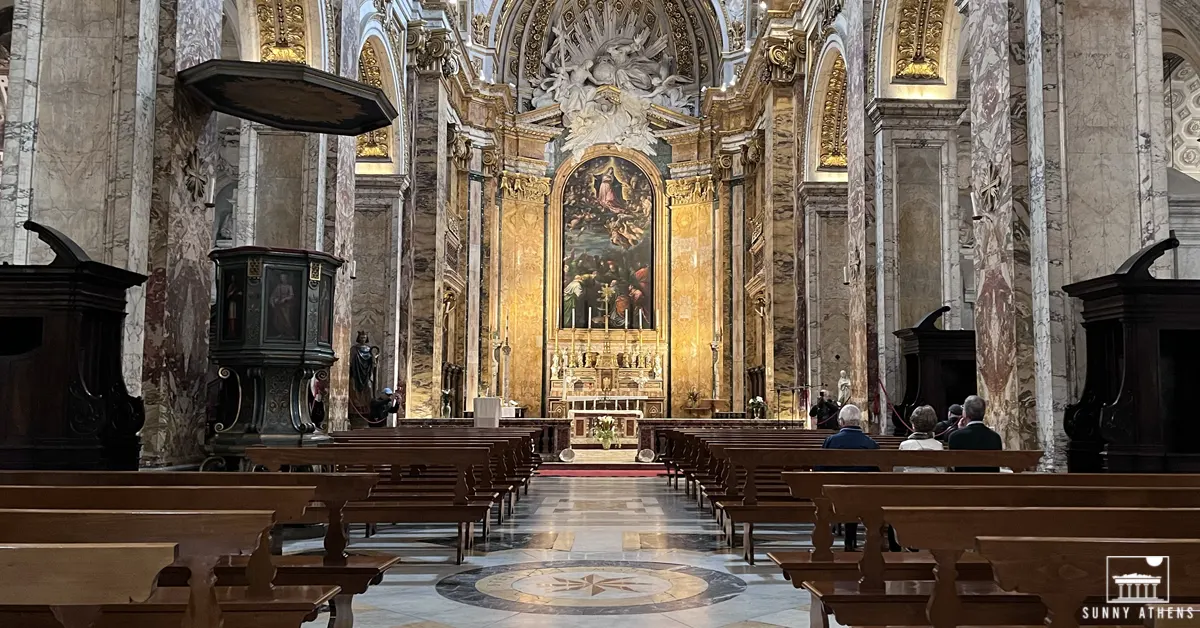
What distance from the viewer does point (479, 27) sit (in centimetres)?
2697

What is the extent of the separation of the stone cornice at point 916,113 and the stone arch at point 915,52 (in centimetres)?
17

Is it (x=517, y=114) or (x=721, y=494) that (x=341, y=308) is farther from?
(x=517, y=114)

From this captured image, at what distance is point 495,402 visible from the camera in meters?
15.9

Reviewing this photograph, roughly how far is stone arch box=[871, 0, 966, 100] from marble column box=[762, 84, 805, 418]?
6.71 meters

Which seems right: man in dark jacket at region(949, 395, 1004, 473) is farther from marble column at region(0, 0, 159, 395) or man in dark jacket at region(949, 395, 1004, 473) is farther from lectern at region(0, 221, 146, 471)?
marble column at region(0, 0, 159, 395)

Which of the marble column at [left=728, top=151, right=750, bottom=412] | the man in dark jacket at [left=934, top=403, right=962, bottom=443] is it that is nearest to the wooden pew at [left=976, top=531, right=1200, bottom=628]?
the man in dark jacket at [left=934, top=403, right=962, bottom=443]

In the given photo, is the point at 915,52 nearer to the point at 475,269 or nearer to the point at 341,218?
the point at 341,218

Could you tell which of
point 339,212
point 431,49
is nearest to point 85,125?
point 339,212

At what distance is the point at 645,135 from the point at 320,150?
17.3 meters

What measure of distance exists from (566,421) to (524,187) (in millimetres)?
10904

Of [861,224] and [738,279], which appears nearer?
[861,224]

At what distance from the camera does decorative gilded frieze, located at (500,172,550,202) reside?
28000 millimetres

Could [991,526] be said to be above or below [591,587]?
above

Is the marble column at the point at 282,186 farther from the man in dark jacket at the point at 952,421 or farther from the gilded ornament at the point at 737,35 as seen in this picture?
the gilded ornament at the point at 737,35
